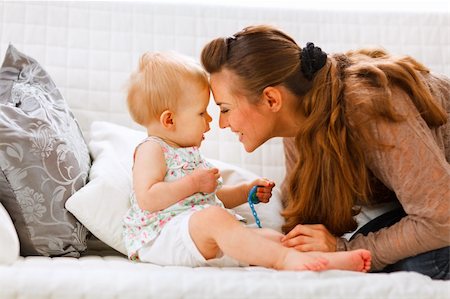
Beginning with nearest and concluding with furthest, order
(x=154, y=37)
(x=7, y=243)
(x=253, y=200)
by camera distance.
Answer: (x=7, y=243) < (x=253, y=200) < (x=154, y=37)

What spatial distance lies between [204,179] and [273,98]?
0.25 m

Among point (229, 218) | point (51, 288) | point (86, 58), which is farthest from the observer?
point (86, 58)

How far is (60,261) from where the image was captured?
1517 millimetres

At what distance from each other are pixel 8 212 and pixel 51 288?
46 cm

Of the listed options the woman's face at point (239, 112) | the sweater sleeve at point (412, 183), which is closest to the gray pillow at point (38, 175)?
the woman's face at point (239, 112)

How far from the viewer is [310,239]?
4.98ft

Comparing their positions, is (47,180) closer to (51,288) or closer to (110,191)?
(110,191)

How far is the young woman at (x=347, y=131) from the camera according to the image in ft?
4.78

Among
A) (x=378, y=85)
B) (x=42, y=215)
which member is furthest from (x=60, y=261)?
(x=378, y=85)

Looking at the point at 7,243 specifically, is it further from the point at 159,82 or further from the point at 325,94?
the point at 325,94

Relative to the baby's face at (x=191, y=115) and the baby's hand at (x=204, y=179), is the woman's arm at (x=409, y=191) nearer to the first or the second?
the baby's hand at (x=204, y=179)

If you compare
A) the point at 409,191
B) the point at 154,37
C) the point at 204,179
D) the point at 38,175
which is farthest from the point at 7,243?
the point at 154,37

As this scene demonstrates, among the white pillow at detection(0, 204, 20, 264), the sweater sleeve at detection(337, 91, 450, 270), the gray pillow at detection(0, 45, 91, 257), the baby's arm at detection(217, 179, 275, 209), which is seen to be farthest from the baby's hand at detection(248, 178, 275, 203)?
the white pillow at detection(0, 204, 20, 264)

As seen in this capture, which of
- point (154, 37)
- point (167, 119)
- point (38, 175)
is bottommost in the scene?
point (38, 175)
